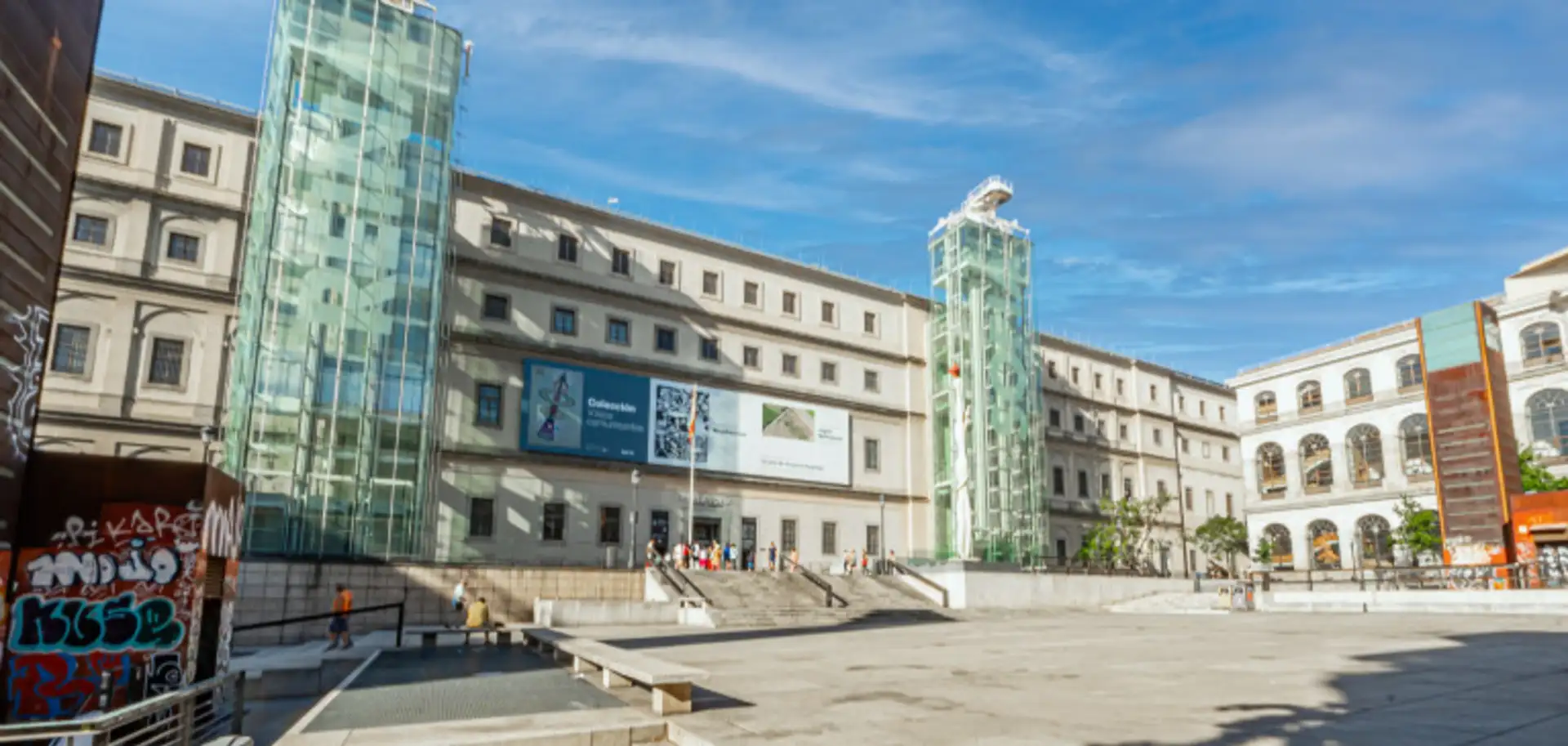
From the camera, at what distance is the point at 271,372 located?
2947 cm

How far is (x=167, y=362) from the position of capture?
3020cm

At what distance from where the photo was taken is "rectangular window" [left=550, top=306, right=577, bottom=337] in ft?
125

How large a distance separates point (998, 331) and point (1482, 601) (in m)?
26.7

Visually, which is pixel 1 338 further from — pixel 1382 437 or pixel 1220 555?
pixel 1220 555

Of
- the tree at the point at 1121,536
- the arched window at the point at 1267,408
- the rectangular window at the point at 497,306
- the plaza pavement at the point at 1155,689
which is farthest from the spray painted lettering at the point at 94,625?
the arched window at the point at 1267,408

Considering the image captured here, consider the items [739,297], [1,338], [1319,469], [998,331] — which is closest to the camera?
[1,338]

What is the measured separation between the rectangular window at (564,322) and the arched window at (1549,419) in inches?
1856

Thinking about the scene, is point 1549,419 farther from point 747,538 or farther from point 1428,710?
point 1428,710

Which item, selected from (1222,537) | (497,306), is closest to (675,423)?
(497,306)

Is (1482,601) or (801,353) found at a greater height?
(801,353)

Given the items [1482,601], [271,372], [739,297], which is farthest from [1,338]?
[739,297]

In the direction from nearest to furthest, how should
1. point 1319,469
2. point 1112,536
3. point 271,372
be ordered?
point 271,372 < point 1112,536 < point 1319,469

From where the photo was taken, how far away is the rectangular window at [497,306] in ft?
119

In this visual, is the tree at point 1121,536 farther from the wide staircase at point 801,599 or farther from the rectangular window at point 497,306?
the rectangular window at point 497,306
